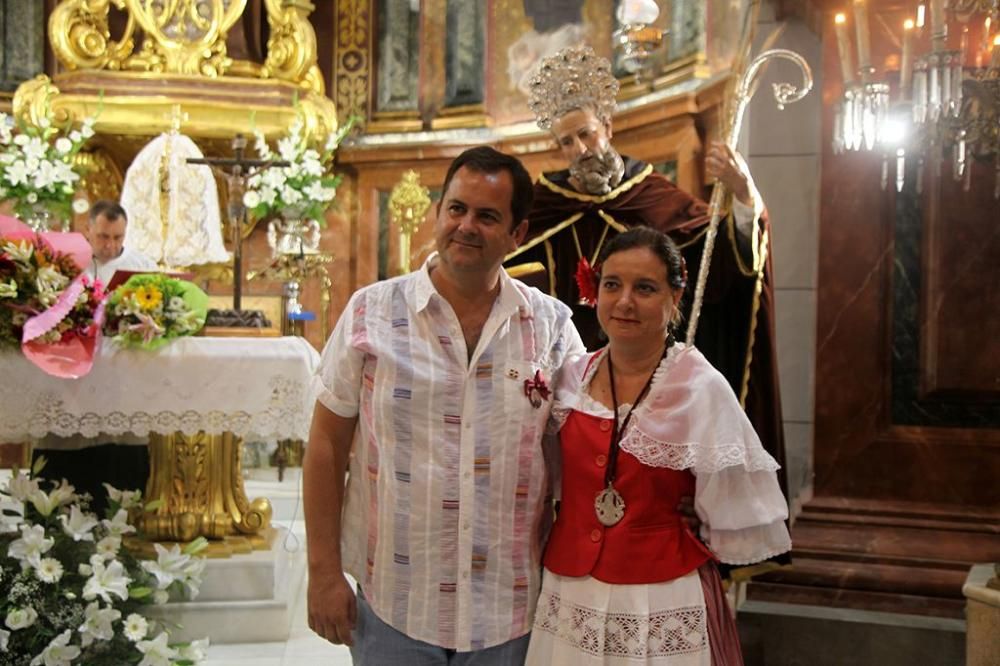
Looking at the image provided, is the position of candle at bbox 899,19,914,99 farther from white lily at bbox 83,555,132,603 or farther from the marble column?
the marble column

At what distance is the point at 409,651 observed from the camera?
7.06ft

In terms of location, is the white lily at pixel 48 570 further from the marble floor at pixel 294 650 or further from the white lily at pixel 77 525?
Answer: the marble floor at pixel 294 650

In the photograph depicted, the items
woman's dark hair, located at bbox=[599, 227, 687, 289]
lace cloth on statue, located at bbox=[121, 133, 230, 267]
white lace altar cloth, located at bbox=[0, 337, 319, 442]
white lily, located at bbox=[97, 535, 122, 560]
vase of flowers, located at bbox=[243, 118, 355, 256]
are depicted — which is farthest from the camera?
lace cloth on statue, located at bbox=[121, 133, 230, 267]

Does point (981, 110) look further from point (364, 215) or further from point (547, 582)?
point (364, 215)

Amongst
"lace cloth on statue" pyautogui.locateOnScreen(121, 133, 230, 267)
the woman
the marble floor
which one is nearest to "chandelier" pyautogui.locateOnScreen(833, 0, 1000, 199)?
the woman

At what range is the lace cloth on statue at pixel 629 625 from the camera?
2.12 m

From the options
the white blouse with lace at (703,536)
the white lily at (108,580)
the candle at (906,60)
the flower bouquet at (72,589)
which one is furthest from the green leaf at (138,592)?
the candle at (906,60)

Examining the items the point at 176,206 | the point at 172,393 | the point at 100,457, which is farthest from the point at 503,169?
the point at 176,206

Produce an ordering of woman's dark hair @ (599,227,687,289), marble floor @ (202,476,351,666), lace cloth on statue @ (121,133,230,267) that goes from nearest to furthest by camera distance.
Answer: woman's dark hair @ (599,227,687,289)
marble floor @ (202,476,351,666)
lace cloth on statue @ (121,133,230,267)

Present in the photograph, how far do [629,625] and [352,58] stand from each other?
25.6 feet

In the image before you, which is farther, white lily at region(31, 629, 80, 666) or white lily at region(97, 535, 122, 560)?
white lily at region(97, 535, 122, 560)

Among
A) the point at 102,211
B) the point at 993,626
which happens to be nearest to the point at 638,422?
the point at 993,626

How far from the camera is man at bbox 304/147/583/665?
2152 millimetres

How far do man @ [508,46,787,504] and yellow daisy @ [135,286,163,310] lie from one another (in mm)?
1399
